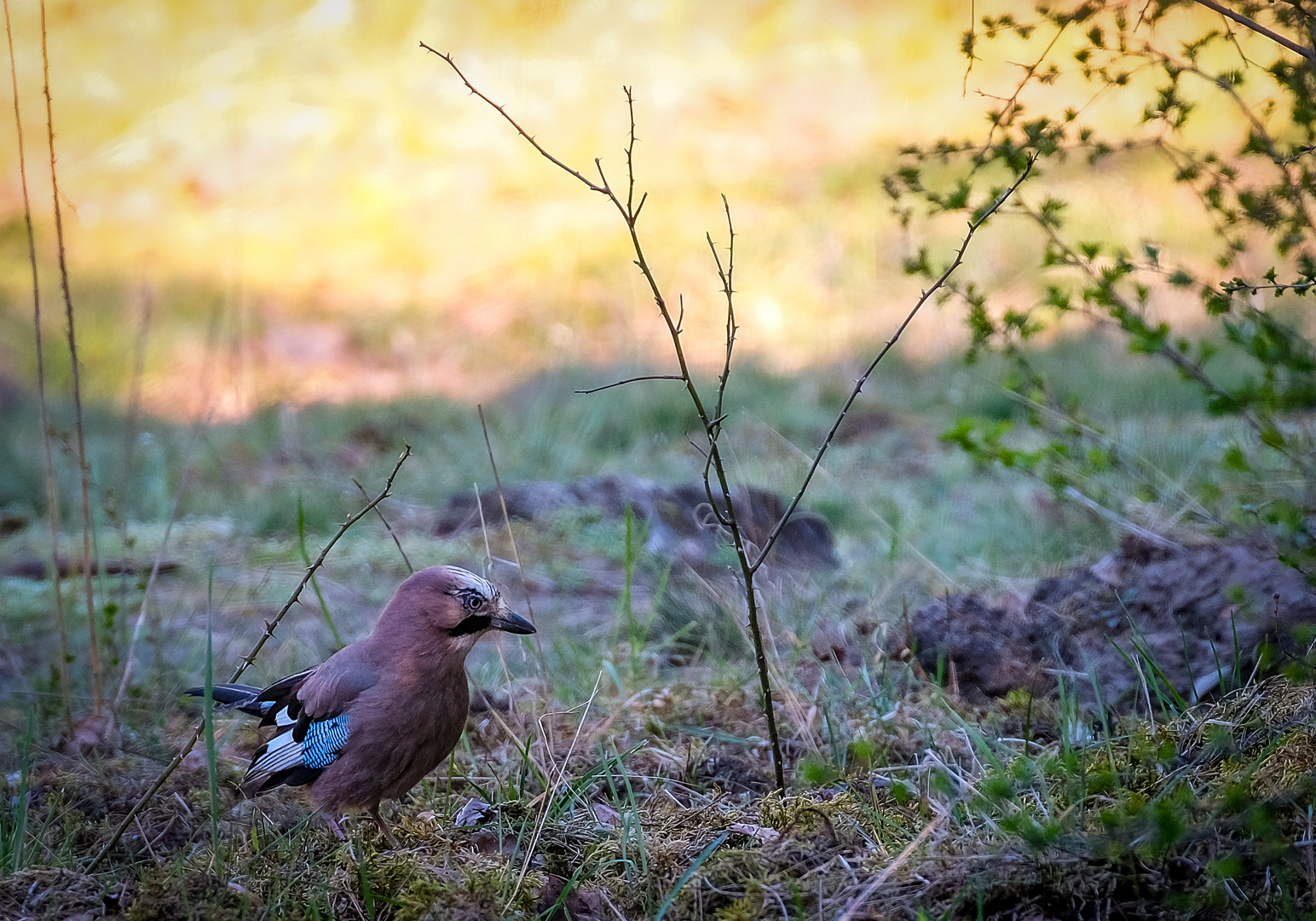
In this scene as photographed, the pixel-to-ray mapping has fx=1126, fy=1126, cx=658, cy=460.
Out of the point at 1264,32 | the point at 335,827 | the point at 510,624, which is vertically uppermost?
the point at 1264,32

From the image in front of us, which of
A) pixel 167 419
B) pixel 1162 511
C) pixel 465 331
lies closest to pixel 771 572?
pixel 1162 511

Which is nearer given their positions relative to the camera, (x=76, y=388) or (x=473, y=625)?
(x=473, y=625)

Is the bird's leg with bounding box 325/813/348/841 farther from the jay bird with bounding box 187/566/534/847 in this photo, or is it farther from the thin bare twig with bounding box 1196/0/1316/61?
the thin bare twig with bounding box 1196/0/1316/61

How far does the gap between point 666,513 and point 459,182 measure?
7.76 meters

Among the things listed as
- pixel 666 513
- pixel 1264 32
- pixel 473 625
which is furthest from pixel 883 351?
pixel 666 513

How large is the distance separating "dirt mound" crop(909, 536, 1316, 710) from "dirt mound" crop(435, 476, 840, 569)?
0.87 metres

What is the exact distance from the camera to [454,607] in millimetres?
2418

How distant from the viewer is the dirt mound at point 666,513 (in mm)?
4422

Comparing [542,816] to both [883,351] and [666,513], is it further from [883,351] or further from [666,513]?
[666,513]

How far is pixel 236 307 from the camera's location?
383 inches

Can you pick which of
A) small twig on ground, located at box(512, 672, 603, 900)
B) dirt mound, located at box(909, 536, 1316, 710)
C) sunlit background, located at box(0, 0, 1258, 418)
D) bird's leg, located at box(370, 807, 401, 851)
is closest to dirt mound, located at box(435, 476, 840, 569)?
dirt mound, located at box(909, 536, 1316, 710)

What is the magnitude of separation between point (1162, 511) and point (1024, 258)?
6549 millimetres

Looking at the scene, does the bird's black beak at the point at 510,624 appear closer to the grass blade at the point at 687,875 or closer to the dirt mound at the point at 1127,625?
the grass blade at the point at 687,875

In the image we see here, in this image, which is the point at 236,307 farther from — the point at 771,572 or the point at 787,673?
the point at 787,673
